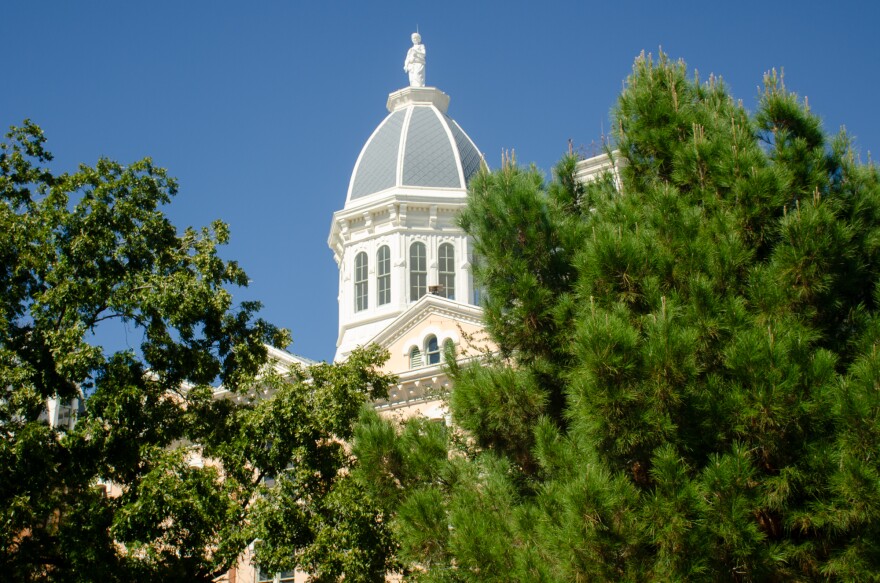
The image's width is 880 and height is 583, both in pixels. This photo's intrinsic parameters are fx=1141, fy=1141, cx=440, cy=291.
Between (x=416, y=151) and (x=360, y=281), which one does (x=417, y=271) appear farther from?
(x=416, y=151)

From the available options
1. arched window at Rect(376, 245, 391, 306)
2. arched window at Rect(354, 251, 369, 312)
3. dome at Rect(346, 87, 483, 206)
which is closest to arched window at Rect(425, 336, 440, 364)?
arched window at Rect(376, 245, 391, 306)

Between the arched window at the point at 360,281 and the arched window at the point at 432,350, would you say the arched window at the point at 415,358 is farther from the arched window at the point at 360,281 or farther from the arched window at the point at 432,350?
the arched window at the point at 360,281

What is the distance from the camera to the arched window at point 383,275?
125 feet

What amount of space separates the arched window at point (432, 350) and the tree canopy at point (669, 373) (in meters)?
14.3

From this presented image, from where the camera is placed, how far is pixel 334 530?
18234 millimetres

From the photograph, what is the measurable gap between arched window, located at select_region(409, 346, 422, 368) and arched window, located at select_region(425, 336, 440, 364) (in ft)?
0.83

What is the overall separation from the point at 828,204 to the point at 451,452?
6.01 metres

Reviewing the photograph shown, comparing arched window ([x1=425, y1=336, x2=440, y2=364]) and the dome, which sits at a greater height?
the dome

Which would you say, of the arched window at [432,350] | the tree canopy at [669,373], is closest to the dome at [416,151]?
the arched window at [432,350]

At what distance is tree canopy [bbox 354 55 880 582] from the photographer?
12281 millimetres

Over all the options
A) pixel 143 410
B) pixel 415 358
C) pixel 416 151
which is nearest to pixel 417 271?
pixel 416 151

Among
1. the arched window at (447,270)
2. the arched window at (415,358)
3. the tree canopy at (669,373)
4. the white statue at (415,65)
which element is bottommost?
the tree canopy at (669,373)

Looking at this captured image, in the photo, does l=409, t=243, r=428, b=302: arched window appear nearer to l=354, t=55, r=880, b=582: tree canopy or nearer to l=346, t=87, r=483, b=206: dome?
l=346, t=87, r=483, b=206: dome

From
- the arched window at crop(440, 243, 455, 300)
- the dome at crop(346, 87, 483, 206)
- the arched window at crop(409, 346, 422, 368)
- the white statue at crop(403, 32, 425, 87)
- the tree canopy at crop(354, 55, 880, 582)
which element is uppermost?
the white statue at crop(403, 32, 425, 87)
